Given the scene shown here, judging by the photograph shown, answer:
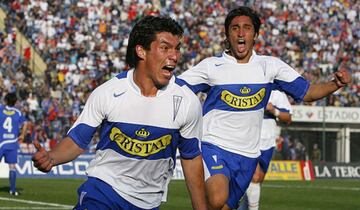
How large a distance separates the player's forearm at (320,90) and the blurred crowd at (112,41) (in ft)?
74.3

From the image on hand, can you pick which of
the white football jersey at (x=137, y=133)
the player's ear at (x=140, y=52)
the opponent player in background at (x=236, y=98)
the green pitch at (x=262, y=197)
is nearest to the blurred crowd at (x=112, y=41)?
the green pitch at (x=262, y=197)

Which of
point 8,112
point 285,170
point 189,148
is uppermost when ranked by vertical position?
point 189,148

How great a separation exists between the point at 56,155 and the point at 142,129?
2.32ft

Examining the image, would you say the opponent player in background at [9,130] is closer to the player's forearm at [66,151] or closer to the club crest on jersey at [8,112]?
the club crest on jersey at [8,112]

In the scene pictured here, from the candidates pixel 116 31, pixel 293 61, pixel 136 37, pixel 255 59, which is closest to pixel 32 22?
pixel 116 31

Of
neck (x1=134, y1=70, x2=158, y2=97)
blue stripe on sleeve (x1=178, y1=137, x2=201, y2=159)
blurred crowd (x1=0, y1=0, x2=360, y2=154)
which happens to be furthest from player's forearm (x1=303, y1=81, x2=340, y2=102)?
blurred crowd (x1=0, y1=0, x2=360, y2=154)

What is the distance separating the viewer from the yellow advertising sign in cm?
3550

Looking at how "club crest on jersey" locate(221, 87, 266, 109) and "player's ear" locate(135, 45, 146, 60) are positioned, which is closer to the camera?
"player's ear" locate(135, 45, 146, 60)

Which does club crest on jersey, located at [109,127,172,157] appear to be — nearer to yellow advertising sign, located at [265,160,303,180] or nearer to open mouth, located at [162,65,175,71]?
open mouth, located at [162,65,175,71]

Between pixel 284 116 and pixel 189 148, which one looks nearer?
pixel 189 148

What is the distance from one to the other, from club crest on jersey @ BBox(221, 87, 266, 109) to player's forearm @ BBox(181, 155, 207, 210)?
3747mm

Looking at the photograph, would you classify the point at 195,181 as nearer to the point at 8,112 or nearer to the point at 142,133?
the point at 142,133

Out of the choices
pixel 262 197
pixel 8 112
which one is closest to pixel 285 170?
pixel 262 197

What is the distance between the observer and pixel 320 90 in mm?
11039
